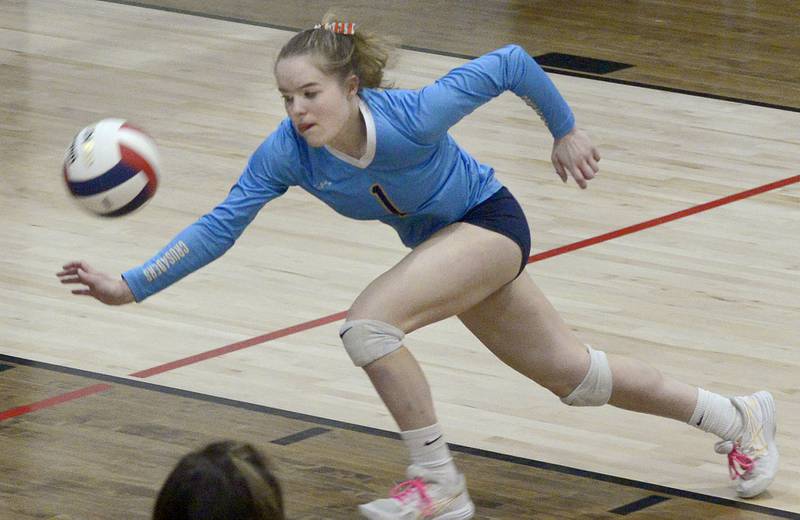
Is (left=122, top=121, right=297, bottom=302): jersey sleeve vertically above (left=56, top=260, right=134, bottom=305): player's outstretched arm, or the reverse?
(left=122, top=121, right=297, bottom=302): jersey sleeve

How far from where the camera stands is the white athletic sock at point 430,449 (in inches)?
145

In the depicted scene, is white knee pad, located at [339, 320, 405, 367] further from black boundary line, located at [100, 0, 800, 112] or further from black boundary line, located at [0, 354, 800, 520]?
black boundary line, located at [100, 0, 800, 112]

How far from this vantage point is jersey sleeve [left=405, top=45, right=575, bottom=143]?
373 centimetres

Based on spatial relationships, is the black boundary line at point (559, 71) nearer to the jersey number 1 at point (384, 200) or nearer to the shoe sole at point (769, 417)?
the shoe sole at point (769, 417)

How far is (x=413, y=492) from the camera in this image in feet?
12.2

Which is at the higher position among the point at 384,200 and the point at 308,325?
the point at 384,200

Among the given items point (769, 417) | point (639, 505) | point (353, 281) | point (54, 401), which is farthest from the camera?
point (353, 281)

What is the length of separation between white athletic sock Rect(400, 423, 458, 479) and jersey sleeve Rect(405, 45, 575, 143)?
2.05 feet

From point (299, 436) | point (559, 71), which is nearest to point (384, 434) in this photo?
point (299, 436)

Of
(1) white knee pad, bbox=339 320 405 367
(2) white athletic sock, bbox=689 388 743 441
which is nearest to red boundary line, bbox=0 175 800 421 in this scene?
(1) white knee pad, bbox=339 320 405 367

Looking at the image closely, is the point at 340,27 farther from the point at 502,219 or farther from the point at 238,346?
the point at 238,346

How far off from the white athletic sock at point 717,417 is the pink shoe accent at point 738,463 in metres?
0.04

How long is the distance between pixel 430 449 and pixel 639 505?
578mm

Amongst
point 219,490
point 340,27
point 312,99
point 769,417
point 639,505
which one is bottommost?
point 639,505
